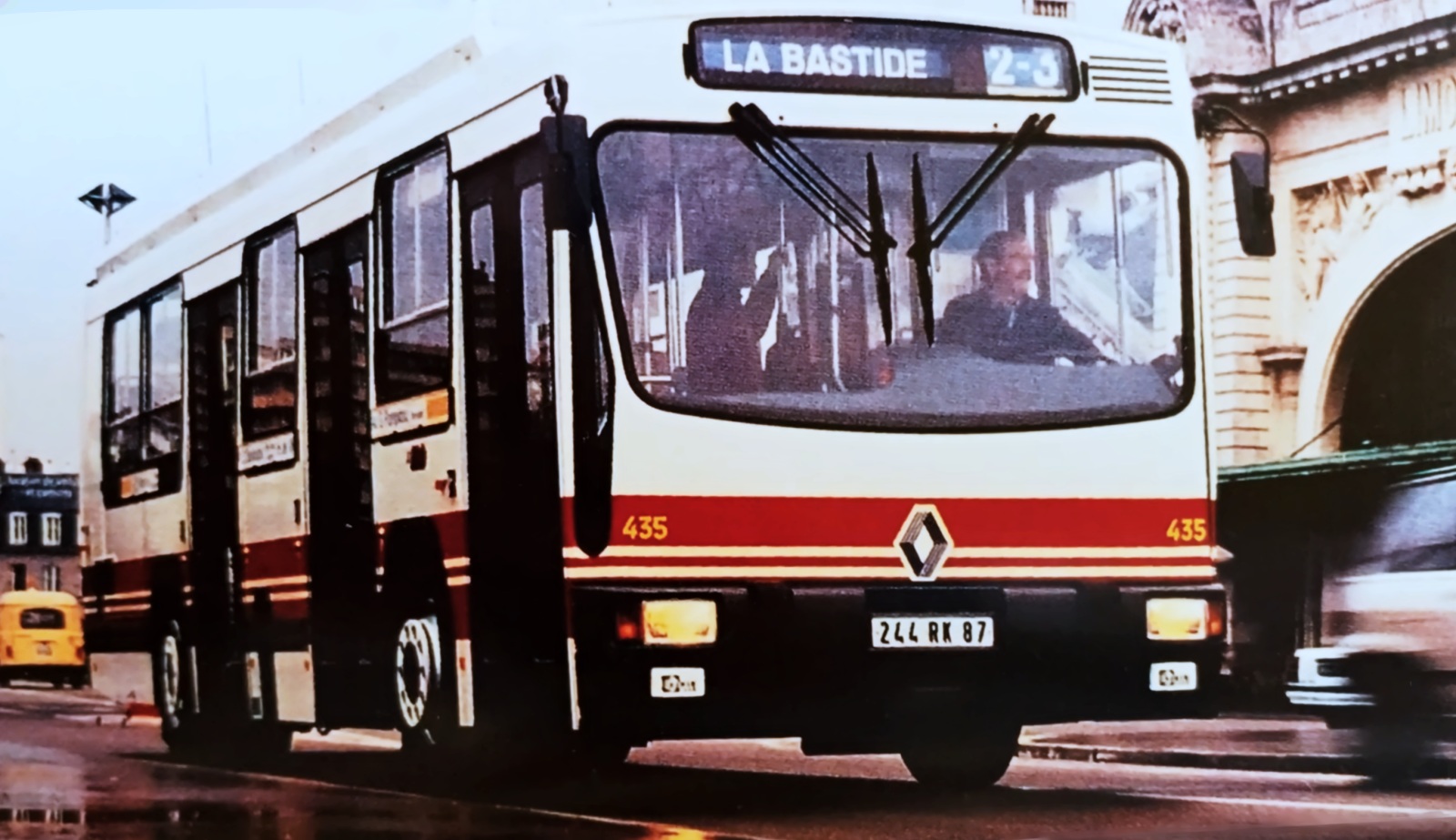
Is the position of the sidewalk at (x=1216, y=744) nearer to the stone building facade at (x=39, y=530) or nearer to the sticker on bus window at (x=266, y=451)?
the sticker on bus window at (x=266, y=451)

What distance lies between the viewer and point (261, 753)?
958 centimetres

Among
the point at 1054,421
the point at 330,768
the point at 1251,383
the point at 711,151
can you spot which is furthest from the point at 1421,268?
the point at 330,768

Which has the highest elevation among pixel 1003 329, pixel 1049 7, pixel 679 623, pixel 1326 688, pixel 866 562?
pixel 1049 7

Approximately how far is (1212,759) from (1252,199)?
2.04 m

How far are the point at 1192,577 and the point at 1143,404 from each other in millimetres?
536

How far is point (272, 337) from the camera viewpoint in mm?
9109

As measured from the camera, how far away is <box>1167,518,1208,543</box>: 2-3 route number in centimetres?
772

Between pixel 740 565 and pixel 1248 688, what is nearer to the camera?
pixel 740 565

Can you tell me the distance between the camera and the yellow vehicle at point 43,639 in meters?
8.82

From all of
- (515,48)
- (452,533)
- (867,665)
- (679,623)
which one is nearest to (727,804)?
(867,665)

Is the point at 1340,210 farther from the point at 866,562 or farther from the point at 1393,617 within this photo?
the point at 866,562

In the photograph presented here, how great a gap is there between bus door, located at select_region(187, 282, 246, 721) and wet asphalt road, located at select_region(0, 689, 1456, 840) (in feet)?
2.08

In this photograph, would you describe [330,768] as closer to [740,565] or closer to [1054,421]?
[740,565]

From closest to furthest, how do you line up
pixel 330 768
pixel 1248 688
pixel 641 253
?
pixel 641 253 → pixel 1248 688 → pixel 330 768
